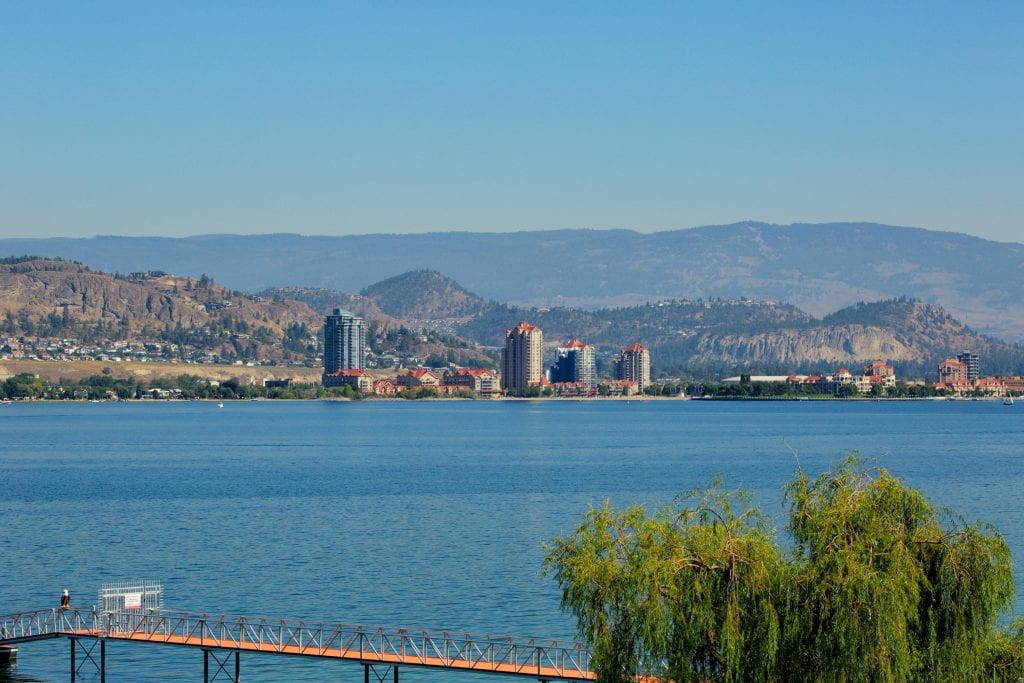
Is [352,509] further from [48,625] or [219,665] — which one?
[219,665]

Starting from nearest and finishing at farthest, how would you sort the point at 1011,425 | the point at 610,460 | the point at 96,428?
the point at 610,460 < the point at 96,428 < the point at 1011,425

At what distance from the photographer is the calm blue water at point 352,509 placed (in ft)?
155

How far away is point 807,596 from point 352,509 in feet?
161

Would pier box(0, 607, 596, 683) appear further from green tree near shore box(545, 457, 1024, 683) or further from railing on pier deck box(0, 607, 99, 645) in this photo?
green tree near shore box(545, 457, 1024, 683)

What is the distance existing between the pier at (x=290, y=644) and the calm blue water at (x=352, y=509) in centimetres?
76

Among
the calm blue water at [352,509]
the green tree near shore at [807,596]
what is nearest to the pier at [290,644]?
the calm blue water at [352,509]

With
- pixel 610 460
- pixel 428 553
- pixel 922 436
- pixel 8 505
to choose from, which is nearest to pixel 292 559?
pixel 428 553

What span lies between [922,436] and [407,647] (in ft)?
392

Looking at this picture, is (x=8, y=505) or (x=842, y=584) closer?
(x=842, y=584)

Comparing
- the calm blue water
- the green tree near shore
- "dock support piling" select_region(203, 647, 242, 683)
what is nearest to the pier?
"dock support piling" select_region(203, 647, 242, 683)

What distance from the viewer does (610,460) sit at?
363 ft

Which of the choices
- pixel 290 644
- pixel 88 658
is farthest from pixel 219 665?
pixel 88 658

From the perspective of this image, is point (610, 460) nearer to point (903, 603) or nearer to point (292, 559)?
point (292, 559)

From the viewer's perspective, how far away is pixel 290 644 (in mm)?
38000
